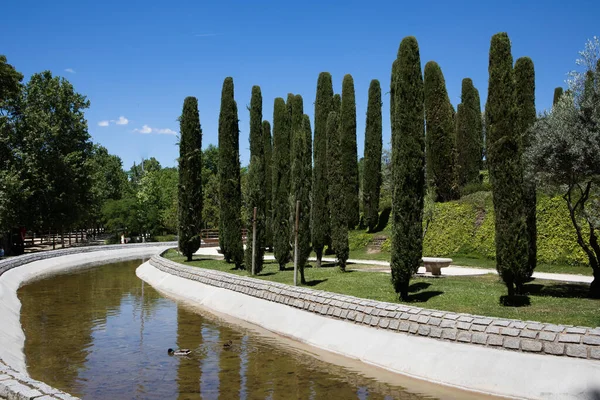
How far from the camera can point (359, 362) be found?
43.3 ft

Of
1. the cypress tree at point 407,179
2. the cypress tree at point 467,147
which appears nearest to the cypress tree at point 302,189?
the cypress tree at point 407,179

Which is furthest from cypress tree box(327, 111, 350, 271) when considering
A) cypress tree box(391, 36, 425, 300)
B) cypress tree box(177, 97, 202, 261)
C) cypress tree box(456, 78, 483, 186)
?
cypress tree box(456, 78, 483, 186)

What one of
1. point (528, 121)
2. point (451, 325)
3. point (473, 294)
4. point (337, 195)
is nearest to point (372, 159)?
point (337, 195)

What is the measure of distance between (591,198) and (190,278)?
61.6 feet

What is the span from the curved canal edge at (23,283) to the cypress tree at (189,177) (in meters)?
9.47

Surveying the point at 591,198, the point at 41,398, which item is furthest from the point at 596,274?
the point at 41,398

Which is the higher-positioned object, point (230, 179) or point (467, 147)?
point (467, 147)

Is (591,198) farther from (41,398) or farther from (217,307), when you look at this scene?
(41,398)

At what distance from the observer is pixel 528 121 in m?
18.6

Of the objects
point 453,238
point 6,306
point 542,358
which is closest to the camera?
point 542,358

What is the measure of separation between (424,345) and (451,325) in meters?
0.80

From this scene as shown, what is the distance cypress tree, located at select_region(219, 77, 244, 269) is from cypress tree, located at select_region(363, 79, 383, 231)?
10315mm

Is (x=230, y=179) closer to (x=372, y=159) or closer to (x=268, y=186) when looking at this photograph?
(x=268, y=186)

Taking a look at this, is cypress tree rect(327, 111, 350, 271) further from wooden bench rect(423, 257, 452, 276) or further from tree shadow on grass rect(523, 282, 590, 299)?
tree shadow on grass rect(523, 282, 590, 299)
